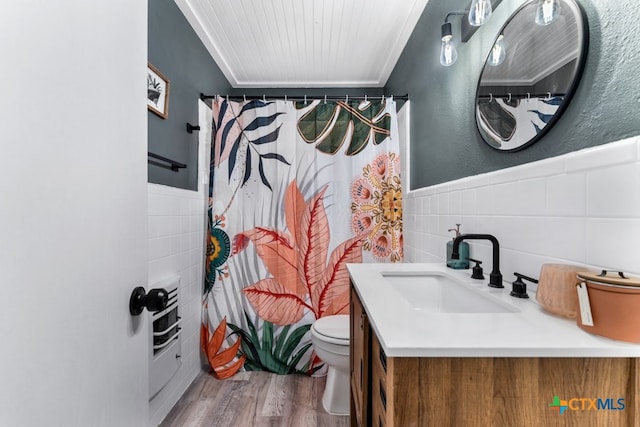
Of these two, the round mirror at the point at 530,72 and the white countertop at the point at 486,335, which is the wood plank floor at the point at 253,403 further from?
the round mirror at the point at 530,72

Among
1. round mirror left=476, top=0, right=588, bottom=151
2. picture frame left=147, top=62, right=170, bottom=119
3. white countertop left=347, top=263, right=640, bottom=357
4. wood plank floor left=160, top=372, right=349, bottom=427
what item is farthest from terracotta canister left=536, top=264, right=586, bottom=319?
picture frame left=147, top=62, right=170, bottom=119

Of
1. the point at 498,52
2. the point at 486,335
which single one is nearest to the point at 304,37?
the point at 498,52

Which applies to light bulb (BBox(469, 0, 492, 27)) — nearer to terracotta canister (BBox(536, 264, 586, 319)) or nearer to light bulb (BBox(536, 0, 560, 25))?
light bulb (BBox(536, 0, 560, 25))

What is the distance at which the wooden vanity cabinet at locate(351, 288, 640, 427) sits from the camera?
1.76 ft

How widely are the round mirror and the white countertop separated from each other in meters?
0.57

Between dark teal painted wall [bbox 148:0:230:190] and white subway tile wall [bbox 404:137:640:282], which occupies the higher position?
dark teal painted wall [bbox 148:0:230:190]

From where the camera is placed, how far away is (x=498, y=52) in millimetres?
1170

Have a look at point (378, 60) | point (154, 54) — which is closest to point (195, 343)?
point (154, 54)

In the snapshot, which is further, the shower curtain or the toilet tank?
the shower curtain

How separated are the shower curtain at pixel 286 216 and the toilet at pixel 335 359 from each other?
0.36m

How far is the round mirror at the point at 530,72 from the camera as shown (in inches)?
33.5

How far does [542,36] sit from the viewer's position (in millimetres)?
958

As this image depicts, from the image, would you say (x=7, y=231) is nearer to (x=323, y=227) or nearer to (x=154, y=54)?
(x=154, y=54)

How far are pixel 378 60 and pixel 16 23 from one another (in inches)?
101
